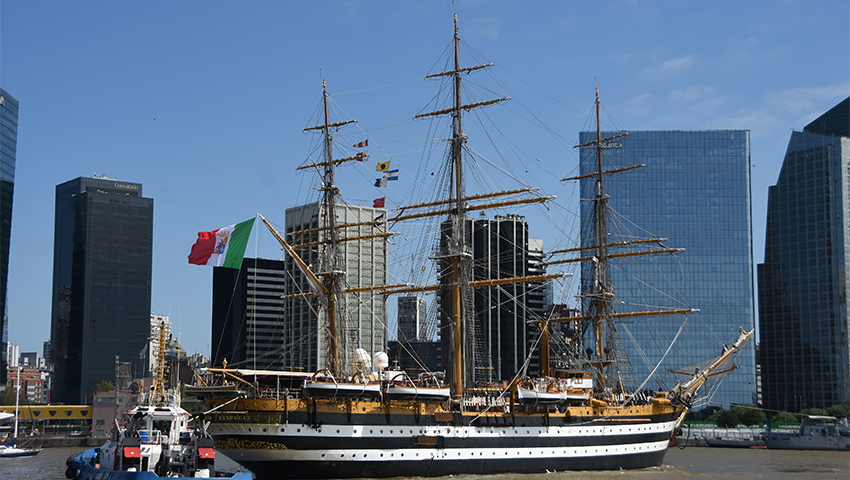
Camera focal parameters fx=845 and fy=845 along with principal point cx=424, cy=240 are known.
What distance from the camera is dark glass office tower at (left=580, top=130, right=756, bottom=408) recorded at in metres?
166

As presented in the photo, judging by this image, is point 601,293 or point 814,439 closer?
point 601,293

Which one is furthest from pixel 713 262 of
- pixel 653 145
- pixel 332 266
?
pixel 332 266

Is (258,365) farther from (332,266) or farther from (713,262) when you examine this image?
(332,266)

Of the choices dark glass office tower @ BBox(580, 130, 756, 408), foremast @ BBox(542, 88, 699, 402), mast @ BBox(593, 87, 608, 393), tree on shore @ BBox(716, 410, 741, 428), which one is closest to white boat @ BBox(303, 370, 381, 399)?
foremast @ BBox(542, 88, 699, 402)

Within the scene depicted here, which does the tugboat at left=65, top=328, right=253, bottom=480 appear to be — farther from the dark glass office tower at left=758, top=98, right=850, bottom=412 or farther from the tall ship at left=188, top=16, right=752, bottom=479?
the dark glass office tower at left=758, top=98, right=850, bottom=412

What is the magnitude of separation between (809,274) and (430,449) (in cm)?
15126

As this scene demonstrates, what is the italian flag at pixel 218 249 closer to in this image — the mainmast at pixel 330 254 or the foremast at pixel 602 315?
the mainmast at pixel 330 254

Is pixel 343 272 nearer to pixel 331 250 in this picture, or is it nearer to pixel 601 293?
pixel 331 250

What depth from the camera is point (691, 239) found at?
16888cm

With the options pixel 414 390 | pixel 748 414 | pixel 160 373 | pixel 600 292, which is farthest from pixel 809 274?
pixel 160 373

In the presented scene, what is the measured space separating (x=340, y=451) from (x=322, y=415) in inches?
108

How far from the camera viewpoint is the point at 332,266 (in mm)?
71750

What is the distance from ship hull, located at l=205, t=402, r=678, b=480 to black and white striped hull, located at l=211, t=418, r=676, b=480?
67 millimetres

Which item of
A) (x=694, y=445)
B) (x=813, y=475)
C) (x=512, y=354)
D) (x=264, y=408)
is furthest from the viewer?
(x=512, y=354)
